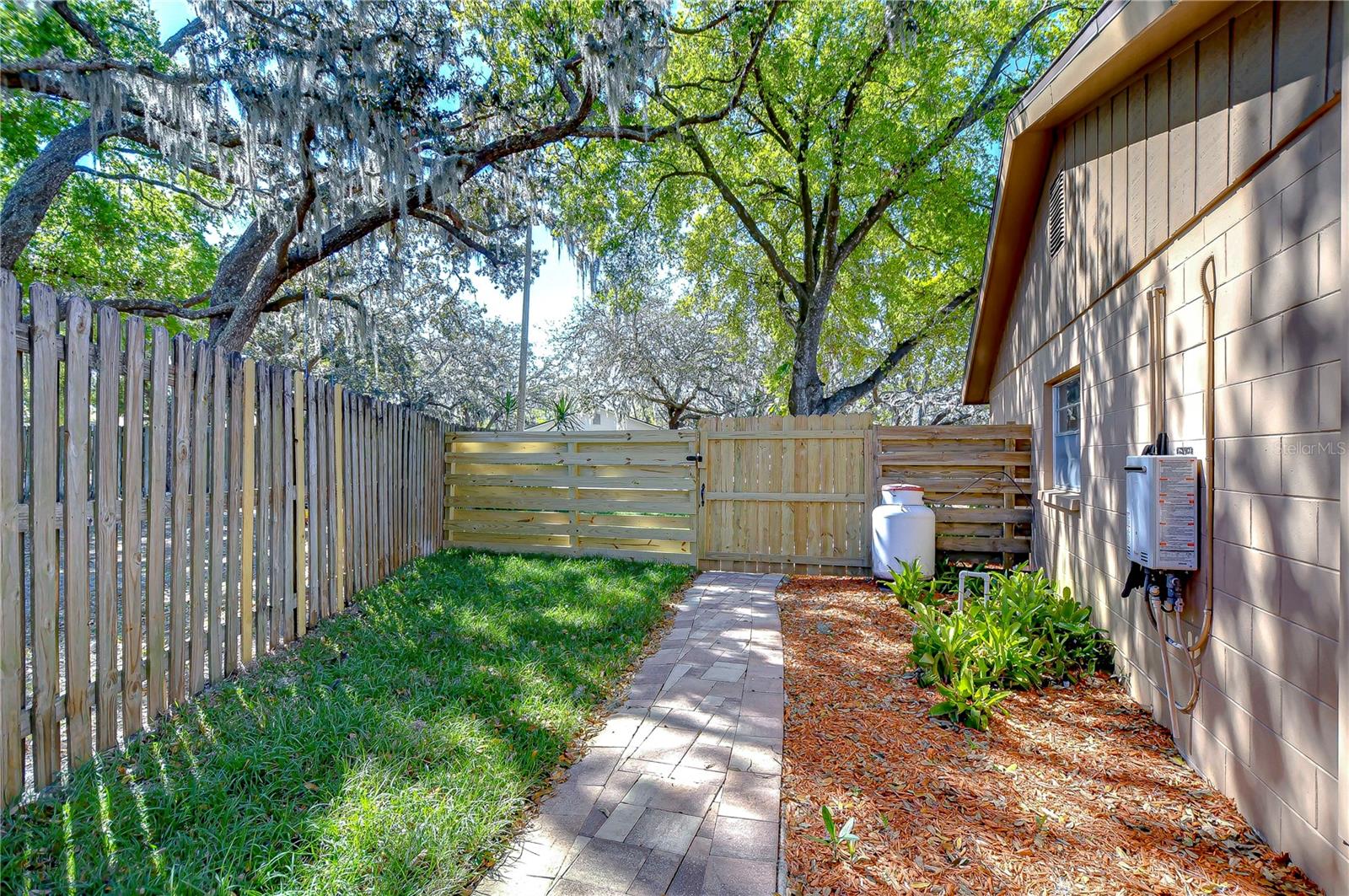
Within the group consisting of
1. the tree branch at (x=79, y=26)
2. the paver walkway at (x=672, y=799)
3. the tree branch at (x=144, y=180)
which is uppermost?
the tree branch at (x=79, y=26)

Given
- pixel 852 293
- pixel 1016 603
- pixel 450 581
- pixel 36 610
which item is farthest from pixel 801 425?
pixel 852 293

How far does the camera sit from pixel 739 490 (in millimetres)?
6629

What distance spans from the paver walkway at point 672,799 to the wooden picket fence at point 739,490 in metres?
2.88

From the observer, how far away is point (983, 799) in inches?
90.1

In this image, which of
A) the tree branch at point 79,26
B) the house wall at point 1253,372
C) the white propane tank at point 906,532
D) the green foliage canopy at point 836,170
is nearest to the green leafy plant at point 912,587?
the white propane tank at point 906,532

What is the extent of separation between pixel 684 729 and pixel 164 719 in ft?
7.90

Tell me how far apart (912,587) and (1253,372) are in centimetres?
315

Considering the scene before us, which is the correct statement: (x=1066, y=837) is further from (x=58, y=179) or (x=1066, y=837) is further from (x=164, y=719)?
(x=58, y=179)

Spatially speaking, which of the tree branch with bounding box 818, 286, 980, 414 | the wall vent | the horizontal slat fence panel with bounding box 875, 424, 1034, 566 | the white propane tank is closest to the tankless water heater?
the wall vent

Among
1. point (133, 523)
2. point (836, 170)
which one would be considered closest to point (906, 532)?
point (133, 523)

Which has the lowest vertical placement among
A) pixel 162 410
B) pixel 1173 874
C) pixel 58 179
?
pixel 1173 874

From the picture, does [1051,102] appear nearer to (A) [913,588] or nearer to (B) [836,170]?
(A) [913,588]

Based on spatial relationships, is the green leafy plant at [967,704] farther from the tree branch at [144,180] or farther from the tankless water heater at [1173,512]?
the tree branch at [144,180]

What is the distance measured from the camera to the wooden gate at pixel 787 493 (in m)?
6.32
